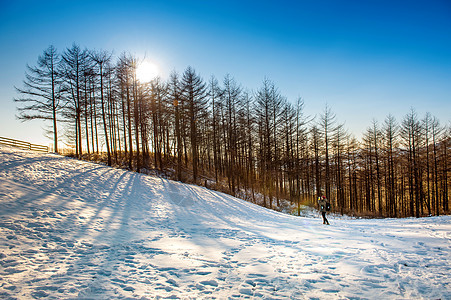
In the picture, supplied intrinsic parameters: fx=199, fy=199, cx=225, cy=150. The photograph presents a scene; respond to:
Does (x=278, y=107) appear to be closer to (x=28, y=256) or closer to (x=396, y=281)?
(x=396, y=281)

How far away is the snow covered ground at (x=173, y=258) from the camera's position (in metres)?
3.36

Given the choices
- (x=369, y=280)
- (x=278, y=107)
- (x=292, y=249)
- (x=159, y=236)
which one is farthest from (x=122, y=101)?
(x=369, y=280)

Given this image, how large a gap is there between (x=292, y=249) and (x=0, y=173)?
12.5 metres

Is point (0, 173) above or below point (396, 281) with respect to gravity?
above

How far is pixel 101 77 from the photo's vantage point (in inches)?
808

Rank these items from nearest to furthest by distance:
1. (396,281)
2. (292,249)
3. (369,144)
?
(396,281), (292,249), (369,144)

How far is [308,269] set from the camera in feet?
14.3

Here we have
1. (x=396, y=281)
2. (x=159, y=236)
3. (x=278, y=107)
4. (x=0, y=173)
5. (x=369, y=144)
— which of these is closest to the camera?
(x=396, y=281)

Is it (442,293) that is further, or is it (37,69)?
(37,69)

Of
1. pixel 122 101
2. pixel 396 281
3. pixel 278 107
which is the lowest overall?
pixel 396 281

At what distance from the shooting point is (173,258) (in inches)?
188

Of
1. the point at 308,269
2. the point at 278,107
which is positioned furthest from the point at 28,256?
the point at 278,107

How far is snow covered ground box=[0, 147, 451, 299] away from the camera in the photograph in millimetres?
3364

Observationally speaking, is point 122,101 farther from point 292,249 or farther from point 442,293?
point 442,293
